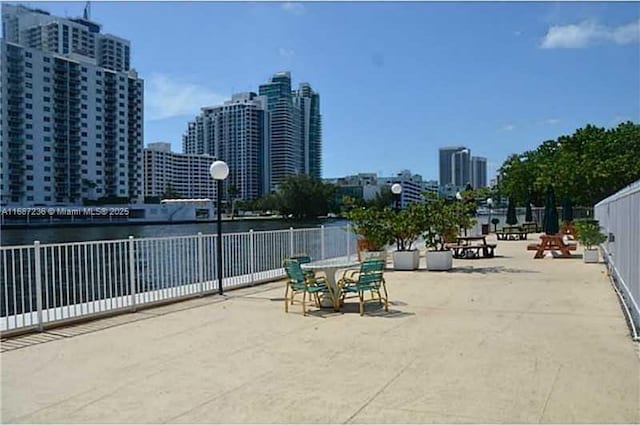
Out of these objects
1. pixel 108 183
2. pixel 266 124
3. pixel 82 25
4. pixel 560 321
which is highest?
pixel 82 25

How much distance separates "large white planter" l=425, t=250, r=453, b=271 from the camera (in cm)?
1372

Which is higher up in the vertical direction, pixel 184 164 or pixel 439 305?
pixel 184 164

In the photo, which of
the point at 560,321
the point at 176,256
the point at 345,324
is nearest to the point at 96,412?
the point at 345,324

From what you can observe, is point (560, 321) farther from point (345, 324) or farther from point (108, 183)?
point (108, 183)

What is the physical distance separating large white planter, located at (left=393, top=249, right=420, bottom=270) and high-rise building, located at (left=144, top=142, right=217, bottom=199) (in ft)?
373

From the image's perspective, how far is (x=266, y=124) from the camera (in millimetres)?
124500

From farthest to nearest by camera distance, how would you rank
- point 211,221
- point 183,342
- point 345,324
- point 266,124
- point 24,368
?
point 266,124 < point 211,221 < point 345,324 < point 183,342 < point 24,368

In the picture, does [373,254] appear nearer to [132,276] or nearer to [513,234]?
[132,276]

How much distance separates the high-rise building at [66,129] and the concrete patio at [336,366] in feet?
296

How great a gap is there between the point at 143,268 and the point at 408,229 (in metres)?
6.35

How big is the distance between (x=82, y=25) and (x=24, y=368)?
151 meters

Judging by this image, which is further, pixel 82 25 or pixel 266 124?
pixel 82 25

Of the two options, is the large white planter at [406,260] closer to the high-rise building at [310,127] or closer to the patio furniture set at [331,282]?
the patio furniture set at [331,282]

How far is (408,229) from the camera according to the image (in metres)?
13.9
